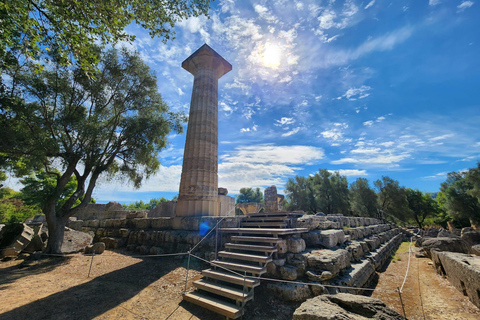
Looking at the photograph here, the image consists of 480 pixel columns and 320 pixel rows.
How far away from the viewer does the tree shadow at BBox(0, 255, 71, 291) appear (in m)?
5.76

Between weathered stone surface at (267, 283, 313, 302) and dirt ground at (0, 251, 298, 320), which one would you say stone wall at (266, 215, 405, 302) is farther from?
dirt ground at (0, 251, 298, 320)

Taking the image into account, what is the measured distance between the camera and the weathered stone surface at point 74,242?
8.65 metres

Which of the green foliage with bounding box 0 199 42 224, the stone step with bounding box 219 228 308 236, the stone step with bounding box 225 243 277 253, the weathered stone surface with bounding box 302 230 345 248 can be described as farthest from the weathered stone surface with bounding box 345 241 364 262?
the green foliage with bounding box 0 199 42 224

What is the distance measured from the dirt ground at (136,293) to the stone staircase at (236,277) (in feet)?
0.77

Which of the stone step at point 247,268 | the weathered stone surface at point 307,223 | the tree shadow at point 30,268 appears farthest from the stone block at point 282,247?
the tree shadow at point 30,268

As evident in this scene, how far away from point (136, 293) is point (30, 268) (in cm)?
563

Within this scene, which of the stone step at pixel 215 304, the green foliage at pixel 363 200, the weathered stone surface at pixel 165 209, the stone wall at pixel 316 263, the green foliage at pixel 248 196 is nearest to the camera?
the stone step at pixel 215 304

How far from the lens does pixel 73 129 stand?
8.26 metres

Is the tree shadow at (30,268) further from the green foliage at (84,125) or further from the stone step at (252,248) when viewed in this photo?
the stone step at (252,248)

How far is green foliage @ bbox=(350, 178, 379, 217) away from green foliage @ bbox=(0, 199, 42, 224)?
4766 cm

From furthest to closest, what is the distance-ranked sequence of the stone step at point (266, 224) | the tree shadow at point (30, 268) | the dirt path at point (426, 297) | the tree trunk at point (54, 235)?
1. the tree trunk at point (54, 235)
2. the stone step at point (266, 224)
3. the tree shadow at point (30, 268)
4. the dirt path at point (426, 297)

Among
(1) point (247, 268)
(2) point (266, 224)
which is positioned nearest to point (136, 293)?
(1) point (247, 268)

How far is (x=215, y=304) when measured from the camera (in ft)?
12.0

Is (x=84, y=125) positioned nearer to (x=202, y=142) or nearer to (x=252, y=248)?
(x=202, y=142)
